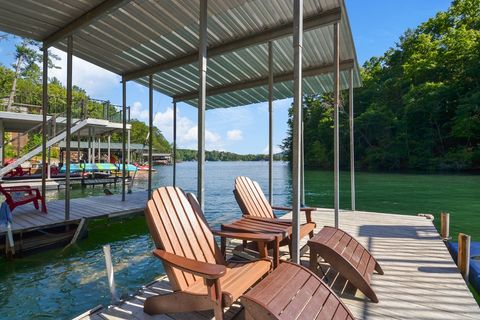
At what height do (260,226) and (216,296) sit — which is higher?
(260,226)

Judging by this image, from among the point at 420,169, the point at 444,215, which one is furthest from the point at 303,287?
the point at 420,169

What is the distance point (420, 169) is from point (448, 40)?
13992 millimetres

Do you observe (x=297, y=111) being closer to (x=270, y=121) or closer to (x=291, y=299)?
(x=291, y=299)

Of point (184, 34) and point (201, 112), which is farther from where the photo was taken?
point (184, 34)

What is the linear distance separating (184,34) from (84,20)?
1.68m

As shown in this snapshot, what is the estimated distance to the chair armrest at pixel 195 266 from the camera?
6.04ft

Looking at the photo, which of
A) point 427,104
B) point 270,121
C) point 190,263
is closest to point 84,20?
point 270,121

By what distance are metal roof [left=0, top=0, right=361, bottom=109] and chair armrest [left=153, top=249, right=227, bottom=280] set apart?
3777 mm

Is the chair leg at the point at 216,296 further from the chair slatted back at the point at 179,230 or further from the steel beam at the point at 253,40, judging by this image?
the steel beam at the point at 253,40

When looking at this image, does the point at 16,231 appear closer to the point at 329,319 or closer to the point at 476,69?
the point at 329,319

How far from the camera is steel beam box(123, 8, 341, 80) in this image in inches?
183

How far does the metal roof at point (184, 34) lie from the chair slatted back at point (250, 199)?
108 inches

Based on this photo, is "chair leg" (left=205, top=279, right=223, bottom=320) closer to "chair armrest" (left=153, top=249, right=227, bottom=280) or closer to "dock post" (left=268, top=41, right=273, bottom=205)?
"chair armrest" (left=153, top=249, right=227, bottom=280)

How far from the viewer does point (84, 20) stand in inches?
193
